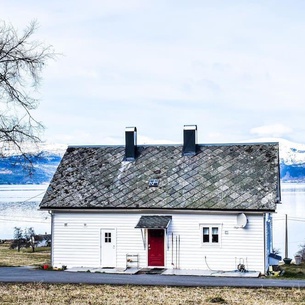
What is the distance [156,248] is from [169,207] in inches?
80.8

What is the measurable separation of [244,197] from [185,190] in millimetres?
3027

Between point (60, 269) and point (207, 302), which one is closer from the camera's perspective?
point (207, 302)

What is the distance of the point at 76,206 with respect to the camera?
1382 inches

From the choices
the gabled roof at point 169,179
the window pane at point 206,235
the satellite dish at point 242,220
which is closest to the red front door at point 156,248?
the gabled roof at point 169,179

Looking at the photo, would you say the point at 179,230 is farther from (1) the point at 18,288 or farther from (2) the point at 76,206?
(1) the point at 18,288

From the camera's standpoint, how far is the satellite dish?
32.7 m

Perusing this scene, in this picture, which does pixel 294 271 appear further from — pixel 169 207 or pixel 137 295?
pixel 137 295

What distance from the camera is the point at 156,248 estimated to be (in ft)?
112

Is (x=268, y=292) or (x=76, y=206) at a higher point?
(x=76, y=206)

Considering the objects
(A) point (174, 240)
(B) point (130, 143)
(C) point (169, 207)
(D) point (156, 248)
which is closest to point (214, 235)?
(A) point (174, 240)

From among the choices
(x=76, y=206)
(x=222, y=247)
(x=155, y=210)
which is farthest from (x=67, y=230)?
(x=222, y=247)

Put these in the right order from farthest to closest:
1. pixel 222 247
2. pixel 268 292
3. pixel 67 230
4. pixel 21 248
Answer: pixel 21 248, pixel 67 230, pixel 222 247, pixel 268 292

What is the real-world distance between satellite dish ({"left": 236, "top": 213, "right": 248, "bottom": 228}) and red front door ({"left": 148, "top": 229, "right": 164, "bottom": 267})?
3711 millimetres

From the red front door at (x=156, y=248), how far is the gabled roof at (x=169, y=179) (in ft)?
4.20
